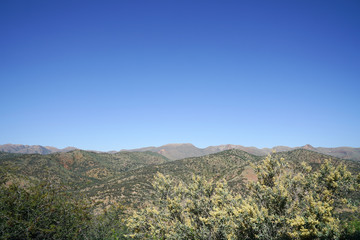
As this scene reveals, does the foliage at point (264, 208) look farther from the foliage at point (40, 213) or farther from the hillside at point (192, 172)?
the hillside at point (192, 172)

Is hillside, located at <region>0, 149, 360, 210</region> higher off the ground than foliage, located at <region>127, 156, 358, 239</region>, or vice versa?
foliage, located at <region>127, 156, 358, 239</region>

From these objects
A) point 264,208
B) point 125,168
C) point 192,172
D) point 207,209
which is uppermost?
point 264,208

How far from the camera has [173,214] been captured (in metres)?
21.8

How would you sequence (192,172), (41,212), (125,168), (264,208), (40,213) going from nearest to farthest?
(40,213) → (264,208) → (41,212) → (192,172) → (125,168)

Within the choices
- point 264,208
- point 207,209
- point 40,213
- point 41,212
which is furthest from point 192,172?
point 40,213

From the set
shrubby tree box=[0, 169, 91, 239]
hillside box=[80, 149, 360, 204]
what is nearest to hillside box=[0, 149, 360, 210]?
hillside box=[80, 149, 360, 204]

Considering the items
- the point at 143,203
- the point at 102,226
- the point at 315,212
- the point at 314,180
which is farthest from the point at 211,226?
the point at 143,203

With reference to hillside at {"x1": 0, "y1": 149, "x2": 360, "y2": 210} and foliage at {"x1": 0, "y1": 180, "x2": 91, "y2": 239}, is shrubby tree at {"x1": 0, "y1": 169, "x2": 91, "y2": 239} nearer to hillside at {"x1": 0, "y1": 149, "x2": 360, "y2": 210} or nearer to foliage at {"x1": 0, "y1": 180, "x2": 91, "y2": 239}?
foliage at {"x1": 0, "y1": 180, "x2": 91, "y2": 239}

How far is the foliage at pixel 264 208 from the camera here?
12.7 metres

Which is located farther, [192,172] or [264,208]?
[192,172]

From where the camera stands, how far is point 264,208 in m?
13.3

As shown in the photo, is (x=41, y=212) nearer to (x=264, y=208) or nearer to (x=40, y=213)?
(x=40, y=213)

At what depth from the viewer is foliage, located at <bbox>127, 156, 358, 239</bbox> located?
12.7 meters

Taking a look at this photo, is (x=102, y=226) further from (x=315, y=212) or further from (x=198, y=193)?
(x=315, y=212)
